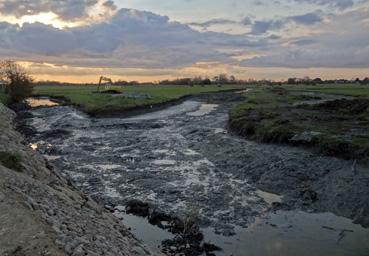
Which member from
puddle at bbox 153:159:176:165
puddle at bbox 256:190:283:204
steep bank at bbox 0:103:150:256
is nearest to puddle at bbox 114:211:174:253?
steep bank at bbox 0:103:150:256

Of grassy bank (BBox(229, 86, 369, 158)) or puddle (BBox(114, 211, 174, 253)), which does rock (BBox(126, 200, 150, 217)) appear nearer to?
puddle (BBox(114, 211, 174, 253))

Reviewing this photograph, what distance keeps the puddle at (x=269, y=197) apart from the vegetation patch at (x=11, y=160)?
39.3ft

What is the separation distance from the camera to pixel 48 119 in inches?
2554

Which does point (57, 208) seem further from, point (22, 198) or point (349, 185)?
point (349, 185)

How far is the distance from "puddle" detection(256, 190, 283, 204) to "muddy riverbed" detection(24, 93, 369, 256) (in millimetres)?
Answer: 40

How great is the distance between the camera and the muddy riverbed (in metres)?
18.7

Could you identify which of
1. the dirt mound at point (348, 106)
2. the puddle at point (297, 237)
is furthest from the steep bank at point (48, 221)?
the dirt mound at point (348, 106)

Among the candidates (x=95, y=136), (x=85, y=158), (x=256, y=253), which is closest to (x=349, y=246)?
(x=256, y=253)

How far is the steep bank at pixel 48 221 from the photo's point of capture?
40.3ft

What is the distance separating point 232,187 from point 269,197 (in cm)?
246

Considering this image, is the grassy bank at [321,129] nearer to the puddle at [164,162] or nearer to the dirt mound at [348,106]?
the dirt mound at [348,106]

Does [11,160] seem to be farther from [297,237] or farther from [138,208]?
[297,237]

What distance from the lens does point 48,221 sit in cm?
1399

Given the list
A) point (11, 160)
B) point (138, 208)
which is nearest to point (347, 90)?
point (138, 208)
